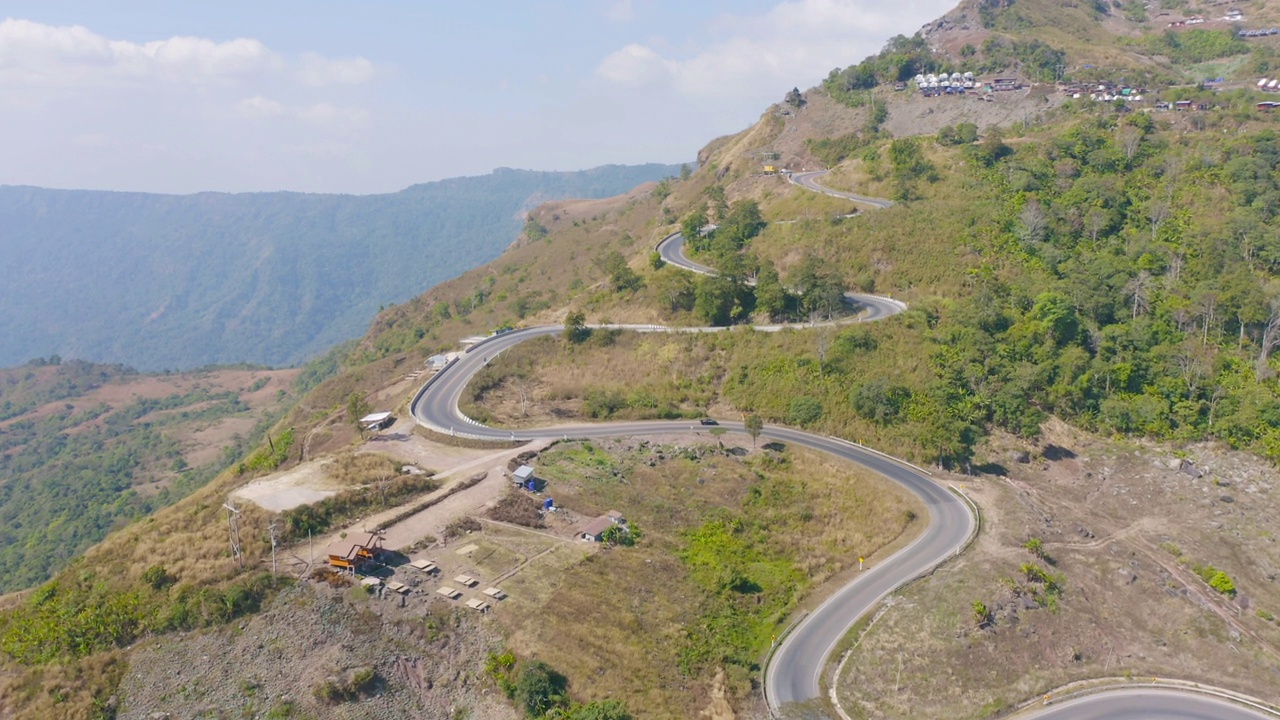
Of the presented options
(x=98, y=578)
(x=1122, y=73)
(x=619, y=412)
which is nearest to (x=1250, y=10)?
(x=1122, y=73)

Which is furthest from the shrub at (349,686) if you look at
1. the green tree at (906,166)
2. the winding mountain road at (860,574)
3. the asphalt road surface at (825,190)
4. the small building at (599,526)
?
the green tree at (906,166)

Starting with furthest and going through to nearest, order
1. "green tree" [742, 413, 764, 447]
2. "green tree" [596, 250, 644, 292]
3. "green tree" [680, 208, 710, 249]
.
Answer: "green tree" [680, 208, 710, 249]
"green tree" [596, 250, 644, 292]
"green tree" [742, 413, 764, 447]

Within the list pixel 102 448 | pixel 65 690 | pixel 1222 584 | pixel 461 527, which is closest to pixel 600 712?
pixel 461 527

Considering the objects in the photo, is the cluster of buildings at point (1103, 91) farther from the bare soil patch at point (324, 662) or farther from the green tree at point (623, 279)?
the bare soil patch at point (324, 662)

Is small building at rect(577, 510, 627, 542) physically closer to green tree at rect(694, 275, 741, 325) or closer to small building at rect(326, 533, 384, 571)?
small building at rect(326, 533, 384, 571)

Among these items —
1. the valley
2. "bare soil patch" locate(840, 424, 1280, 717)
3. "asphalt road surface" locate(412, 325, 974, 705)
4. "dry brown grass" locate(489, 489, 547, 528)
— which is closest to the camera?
the valley

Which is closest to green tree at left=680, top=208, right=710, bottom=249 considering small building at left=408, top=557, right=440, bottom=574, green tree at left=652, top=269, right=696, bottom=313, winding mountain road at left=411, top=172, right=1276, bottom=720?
green tree at left=652, top=269, right=696, bottom=313

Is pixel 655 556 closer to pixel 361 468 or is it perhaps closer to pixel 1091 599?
pixel 361 468
